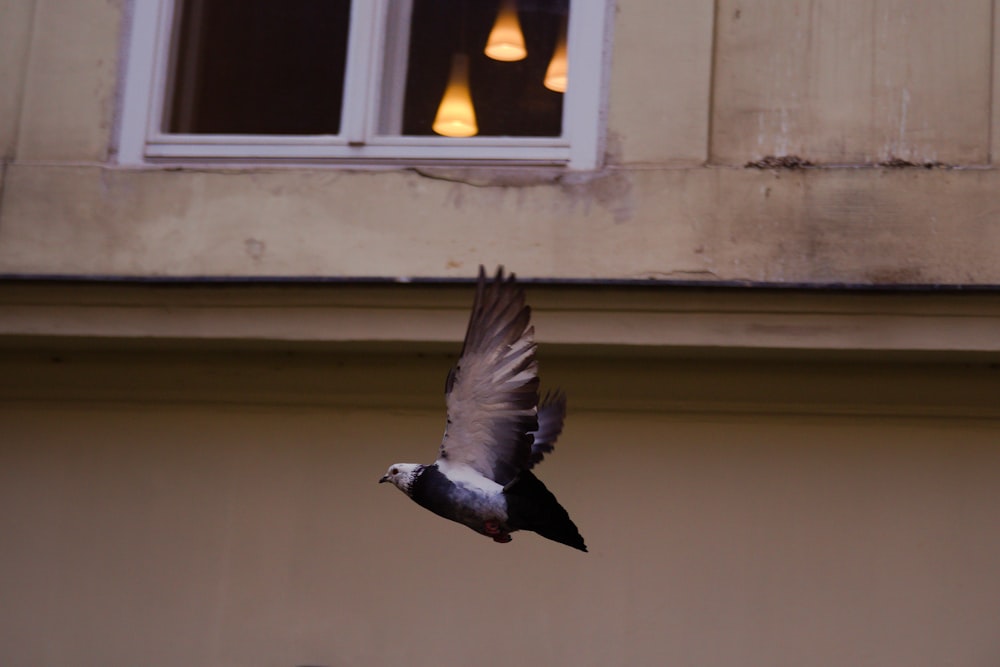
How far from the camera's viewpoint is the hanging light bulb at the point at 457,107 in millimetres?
6746

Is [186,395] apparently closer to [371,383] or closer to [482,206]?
[371,383]

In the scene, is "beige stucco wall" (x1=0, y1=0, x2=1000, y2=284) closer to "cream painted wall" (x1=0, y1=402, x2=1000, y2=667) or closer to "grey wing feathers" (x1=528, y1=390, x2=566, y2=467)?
"cream painted wall" (x1=0, y1=402, x2=1000, y2=667)

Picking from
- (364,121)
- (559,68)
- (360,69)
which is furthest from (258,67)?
(559,68)

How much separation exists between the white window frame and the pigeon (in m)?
1.78

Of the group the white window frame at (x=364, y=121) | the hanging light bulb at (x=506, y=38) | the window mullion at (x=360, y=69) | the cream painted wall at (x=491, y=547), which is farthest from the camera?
the hanging light bulb at (x=506, y=38)

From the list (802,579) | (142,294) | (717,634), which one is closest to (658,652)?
(717,634)

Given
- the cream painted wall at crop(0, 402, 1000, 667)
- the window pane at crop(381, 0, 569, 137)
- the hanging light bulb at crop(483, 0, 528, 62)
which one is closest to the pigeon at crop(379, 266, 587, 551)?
the cream painted wall at crop(0, 402, 1000, 667)

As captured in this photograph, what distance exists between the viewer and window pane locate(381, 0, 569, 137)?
22.0 ft

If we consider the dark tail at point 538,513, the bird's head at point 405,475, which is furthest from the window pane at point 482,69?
the dark tail at point 538,513

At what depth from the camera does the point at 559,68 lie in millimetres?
6711

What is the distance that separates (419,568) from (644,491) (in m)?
0.96

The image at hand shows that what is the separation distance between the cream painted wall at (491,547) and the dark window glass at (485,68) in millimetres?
1329

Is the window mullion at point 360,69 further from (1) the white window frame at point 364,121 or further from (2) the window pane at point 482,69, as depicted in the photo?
(2) the window pane at point 482,69

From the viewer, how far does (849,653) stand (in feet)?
19.3
